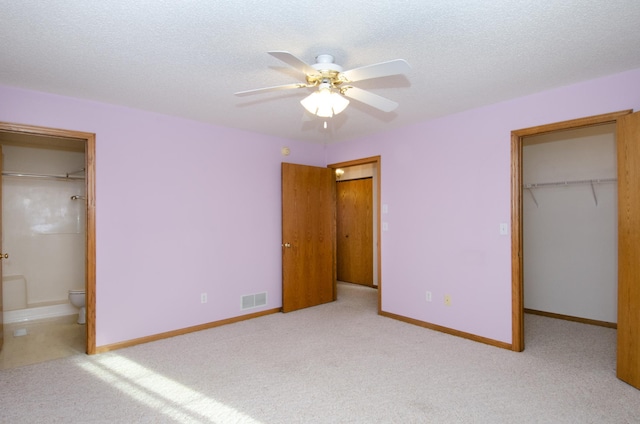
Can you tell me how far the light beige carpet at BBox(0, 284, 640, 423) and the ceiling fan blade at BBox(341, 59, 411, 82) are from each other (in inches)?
79.6

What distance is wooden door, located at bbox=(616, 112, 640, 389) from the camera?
2.42 meters

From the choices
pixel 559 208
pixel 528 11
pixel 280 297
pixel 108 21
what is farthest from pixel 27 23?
pixel 559 208

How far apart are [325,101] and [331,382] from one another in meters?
1.98

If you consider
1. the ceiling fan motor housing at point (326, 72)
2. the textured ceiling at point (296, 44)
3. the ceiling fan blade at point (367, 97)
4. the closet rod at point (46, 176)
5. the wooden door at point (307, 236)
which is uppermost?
the textured ceiling at point (296, 44)

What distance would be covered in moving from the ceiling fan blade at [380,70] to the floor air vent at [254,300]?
9.88 feet

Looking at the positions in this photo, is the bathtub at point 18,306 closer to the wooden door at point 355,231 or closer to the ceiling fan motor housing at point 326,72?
the wooden door at point 355,231

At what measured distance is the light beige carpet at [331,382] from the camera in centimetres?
215

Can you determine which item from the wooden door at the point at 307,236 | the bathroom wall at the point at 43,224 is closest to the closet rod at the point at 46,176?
the bathroom wall at the point at 43,224

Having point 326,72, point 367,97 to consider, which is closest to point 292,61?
point 326,72

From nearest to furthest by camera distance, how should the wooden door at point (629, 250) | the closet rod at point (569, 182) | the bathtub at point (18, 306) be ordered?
the wooden door at point (629, 250), the closet rod at point (569, 182), the bathtub at point (18, 306)

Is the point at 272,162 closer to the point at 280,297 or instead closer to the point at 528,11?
the point at 280,297

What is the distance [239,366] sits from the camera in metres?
2.83

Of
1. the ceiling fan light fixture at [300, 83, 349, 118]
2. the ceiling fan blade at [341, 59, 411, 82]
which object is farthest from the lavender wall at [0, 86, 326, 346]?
the ceiling fan blade at [341, 59, 411, 82]

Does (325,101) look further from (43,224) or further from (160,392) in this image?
(43,224)
